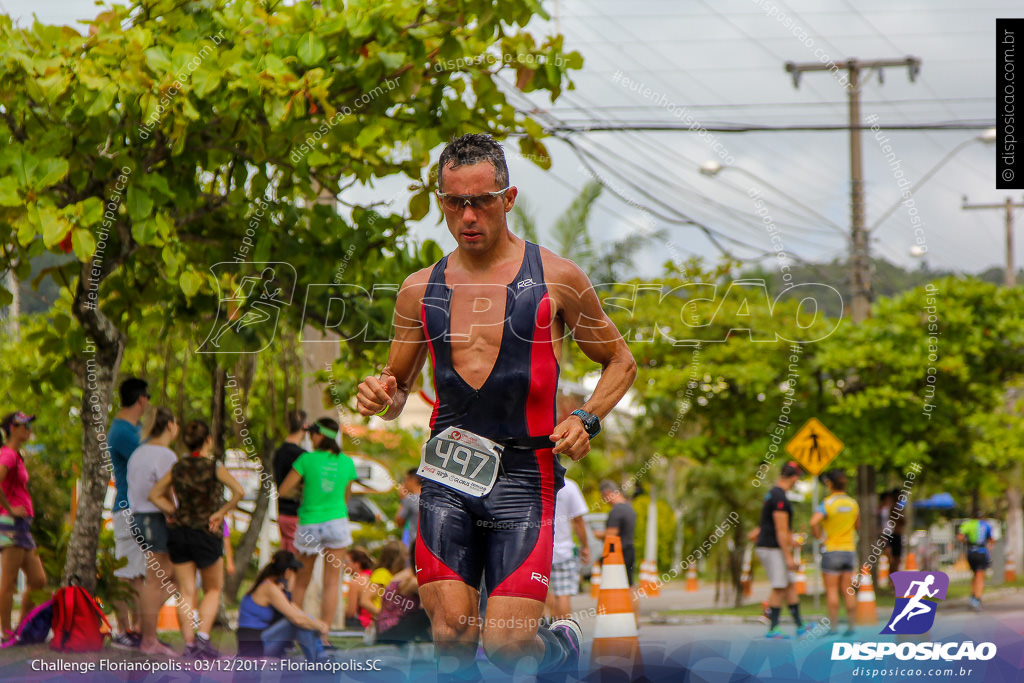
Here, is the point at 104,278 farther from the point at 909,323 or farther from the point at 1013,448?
the point at 1013,448

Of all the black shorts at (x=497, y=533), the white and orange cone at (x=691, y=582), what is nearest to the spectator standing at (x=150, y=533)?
the black shorts at (x=497, y=533)

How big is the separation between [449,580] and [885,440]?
11.2 metres

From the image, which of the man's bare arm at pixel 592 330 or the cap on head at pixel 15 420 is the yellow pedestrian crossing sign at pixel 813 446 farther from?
the man's bare arm at pixel 592 330

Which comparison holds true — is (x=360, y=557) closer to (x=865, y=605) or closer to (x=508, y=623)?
(x=865, y=605)

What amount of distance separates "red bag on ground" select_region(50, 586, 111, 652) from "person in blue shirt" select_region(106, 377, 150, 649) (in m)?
0.80

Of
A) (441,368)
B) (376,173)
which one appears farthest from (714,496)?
(441,368)

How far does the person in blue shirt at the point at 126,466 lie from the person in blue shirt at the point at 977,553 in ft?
35.0

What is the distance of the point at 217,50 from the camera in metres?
5.30

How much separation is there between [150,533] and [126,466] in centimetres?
44

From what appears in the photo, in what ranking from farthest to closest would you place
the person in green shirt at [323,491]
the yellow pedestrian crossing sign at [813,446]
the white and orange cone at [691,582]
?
the white and orange cone at [691,582]
the yellow pedestrian crossing sign at [813,446]
the person in green shirt at [323,491]

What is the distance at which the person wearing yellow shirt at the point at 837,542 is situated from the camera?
9469 mm

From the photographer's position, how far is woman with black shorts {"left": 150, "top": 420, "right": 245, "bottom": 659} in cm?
655

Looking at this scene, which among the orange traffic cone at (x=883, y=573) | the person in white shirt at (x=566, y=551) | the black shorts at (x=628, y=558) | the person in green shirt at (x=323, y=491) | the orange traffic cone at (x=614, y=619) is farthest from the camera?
the orange traffic cone at (x=883, y=573)

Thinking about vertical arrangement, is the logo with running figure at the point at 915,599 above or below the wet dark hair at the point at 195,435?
below
